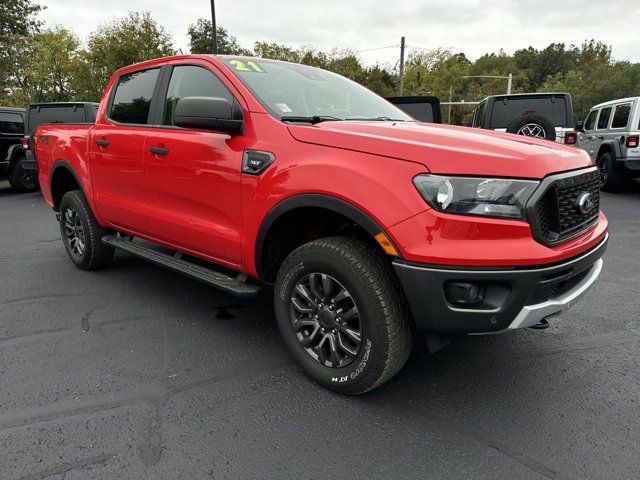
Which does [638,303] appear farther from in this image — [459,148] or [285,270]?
[285,270]

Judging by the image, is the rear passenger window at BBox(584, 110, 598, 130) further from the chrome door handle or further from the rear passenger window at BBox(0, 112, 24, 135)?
the rear passenger window at BBox(0, 112, 24, 135)

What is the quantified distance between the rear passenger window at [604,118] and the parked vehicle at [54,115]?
11.1m

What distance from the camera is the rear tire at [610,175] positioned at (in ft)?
33.1

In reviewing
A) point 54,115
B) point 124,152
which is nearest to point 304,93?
point 124,152

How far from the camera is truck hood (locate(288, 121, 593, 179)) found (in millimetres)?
2084

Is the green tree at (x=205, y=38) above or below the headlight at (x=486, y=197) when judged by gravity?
above

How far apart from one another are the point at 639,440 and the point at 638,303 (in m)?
2.10

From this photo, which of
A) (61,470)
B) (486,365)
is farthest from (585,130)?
(61,470)

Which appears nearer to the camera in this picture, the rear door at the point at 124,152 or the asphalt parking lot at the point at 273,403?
the asphalt parking lot at the point at 273,403

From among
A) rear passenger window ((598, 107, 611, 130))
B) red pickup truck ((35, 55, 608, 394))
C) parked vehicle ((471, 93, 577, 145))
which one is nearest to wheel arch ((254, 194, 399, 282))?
red pickup truck ((35, 55, 608, 394))

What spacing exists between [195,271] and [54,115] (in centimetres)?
900

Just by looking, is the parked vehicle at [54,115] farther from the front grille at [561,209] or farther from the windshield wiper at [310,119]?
the front grille at [561,209]

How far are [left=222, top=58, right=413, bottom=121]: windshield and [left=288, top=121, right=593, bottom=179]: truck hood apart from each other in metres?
0.43

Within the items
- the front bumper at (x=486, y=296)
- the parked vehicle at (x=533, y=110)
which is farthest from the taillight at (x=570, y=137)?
the front bumper at (x=486, y=296)
